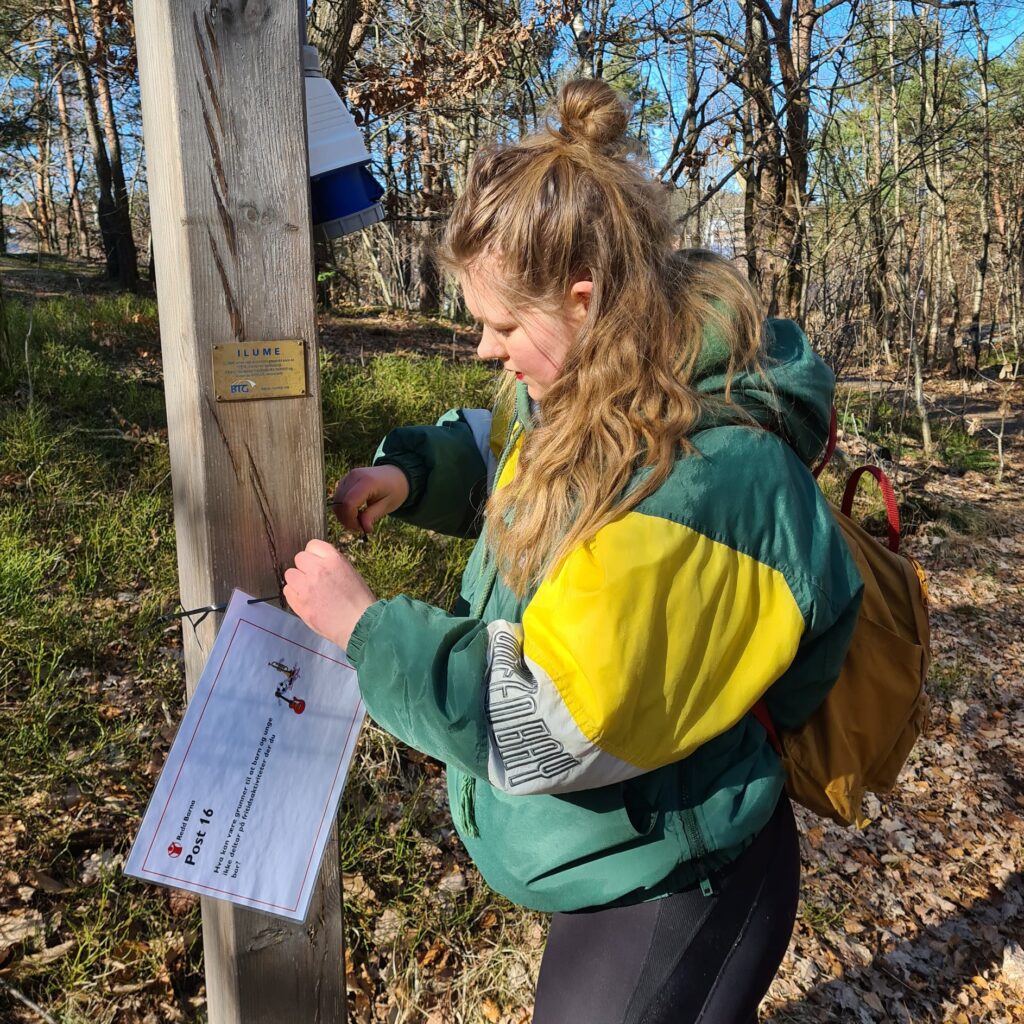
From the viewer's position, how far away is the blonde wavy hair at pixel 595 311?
1.13 meters

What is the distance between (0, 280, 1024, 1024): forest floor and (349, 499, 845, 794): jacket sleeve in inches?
67.0

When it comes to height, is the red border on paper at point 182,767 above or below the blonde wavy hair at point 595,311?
below

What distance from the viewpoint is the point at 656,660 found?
102 centimetres

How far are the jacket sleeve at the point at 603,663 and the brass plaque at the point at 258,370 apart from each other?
44 cm

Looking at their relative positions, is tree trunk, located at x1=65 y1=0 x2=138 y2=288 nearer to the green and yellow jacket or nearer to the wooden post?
the wooden post

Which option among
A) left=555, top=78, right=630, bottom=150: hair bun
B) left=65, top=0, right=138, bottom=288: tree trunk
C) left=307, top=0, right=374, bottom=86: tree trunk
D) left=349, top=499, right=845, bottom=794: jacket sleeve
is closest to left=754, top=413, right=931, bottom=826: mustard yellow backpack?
left=349, top=499, right=845, bottom=794: jacket sleeve

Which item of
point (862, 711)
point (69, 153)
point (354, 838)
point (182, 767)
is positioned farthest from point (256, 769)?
point (69, 153)

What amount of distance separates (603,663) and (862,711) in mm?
598

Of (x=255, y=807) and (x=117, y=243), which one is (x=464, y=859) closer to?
(x=255, y=807)

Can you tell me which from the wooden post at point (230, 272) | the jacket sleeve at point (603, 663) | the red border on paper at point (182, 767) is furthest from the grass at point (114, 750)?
the jacket sleeve at point (603, 663)

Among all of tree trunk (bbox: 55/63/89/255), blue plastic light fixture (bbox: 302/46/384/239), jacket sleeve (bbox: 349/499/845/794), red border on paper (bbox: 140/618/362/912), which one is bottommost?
red border on paper (bbox: 140/618/362/912)

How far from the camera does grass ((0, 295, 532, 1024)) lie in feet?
7.33

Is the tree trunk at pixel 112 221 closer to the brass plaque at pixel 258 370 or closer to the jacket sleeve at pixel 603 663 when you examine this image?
the brass plaque at pixel 258 370

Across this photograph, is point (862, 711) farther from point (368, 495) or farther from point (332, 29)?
point (332, 29)
